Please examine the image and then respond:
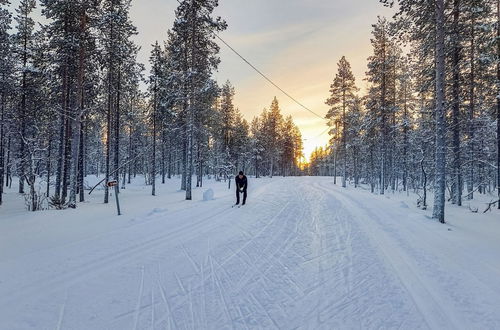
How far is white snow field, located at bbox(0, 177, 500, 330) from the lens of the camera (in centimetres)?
385

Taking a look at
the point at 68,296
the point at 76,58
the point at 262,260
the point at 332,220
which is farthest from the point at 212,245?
the point at 76,58

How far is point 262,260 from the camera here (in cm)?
621

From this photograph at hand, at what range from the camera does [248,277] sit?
5.26 meters

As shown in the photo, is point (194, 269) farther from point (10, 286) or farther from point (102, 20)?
point (102, 20)

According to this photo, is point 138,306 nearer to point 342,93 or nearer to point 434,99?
point 434,99

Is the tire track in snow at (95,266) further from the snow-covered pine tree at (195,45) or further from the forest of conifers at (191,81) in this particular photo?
the snow-covered pine tree at (195,45)

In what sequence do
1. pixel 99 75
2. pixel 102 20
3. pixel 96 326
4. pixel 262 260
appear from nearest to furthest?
pixel 96 326 → pixel 262 260 → pixel 102 20 → pixel 99 75

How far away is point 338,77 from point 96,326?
1538 inches

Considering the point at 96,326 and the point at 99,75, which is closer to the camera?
the point at 96,326

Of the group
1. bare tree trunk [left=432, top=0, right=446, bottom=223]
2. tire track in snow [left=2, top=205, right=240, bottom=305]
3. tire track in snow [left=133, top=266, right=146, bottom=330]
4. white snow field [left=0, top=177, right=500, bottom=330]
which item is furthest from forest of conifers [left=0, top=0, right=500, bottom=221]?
tire track in snow [left=133, top=266, right=146, bottom=330]

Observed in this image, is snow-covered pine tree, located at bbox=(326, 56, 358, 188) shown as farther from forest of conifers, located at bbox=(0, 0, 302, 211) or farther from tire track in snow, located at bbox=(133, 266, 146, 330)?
tire track in snow, located at bbox=(133, 266, 146, 330)

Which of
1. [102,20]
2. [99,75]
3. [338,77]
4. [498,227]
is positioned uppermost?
[338,77]

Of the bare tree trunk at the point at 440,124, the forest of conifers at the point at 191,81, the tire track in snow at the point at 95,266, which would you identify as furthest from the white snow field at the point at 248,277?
the forest of conifers at the point at 191,81

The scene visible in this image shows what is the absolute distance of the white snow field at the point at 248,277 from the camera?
385cm
